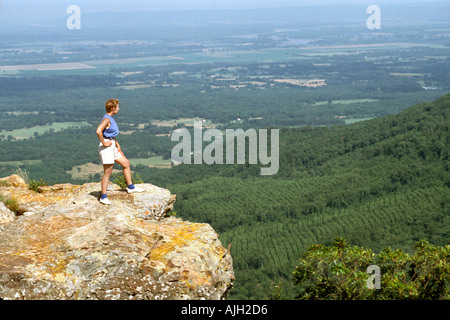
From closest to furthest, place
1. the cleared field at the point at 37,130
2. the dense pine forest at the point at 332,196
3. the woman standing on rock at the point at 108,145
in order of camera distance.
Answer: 1. the woman standing on rock at the point at 108,145
2. the dense pine forest at the point at 332,196
3. the cleared field at the point at 37,130

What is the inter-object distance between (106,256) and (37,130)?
153 metres

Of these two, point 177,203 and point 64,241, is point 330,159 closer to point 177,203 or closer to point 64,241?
point 177,203

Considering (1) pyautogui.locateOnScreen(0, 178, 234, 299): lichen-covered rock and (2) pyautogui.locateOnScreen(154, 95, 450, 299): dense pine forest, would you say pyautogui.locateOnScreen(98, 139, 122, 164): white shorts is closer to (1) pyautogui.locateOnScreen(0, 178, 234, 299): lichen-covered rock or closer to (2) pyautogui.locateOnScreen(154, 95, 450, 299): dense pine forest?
(1) pyautogui.locateOnScreen(0, 178, 234, 299): lichen-covered rock

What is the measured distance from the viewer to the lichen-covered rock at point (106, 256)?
9.67 m

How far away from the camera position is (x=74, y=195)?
1377 cm

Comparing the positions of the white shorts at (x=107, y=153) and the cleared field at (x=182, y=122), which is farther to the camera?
the cleared field at (x=182, y=122)

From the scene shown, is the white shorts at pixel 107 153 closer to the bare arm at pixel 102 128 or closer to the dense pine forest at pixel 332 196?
the bare arm at pixel 102 128

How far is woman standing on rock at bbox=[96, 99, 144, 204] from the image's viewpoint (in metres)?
12.5

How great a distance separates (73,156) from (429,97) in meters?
122

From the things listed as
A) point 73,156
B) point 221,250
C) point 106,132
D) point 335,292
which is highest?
point 106,132

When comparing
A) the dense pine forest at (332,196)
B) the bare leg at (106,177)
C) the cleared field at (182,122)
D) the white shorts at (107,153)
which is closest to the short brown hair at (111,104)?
the white shorts at (107,153)

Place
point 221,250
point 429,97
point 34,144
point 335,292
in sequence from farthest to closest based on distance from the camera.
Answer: point 429,97 → point 34,144 → point 335,292 → point 221,250

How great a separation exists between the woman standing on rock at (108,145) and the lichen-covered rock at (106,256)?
592mm

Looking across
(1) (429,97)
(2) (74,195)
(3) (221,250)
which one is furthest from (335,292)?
(1) (429,97)
